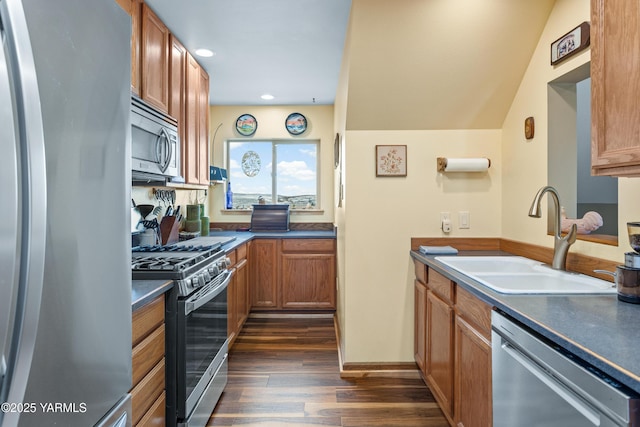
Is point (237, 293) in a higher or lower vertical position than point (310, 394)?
higher

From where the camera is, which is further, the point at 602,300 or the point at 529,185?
the point at 529,185

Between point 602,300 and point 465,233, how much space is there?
127cm

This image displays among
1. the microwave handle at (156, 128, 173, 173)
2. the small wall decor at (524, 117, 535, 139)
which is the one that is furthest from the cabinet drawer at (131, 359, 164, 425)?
the small wall decor at (524, 117, 535, 139)

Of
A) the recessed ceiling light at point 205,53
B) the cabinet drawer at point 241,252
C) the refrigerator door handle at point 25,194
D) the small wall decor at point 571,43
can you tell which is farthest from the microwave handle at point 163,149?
the small wall decor at point 571,43

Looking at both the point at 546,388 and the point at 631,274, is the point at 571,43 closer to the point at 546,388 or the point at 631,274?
the point at 631,274

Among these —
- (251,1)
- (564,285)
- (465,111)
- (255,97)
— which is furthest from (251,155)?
(564,285)

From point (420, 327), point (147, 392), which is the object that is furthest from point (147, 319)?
point (420, 327)

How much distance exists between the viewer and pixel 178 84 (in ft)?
8.80

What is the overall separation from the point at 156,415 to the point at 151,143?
1.36 m

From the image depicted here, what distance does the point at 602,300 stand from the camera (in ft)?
4.17

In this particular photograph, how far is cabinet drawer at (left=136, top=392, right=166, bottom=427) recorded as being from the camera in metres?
1.41

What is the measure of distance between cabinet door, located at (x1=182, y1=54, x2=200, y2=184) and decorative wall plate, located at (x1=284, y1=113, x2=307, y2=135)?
1492 mm

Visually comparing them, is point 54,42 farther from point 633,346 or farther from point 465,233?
point 465,233

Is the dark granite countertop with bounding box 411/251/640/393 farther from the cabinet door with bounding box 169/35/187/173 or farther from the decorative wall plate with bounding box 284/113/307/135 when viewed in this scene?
the decorative wall plate with bounding box 284/113/307/135
